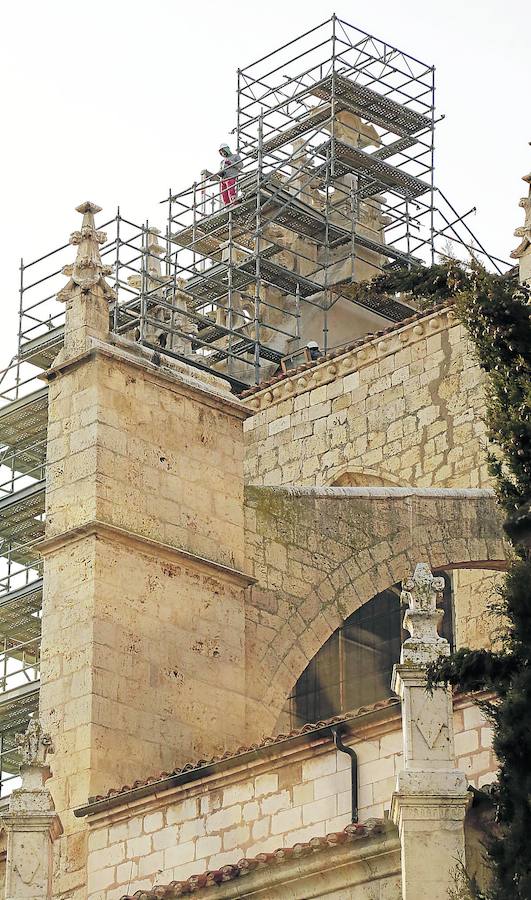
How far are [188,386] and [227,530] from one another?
113cm

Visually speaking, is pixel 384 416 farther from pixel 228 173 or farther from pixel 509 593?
pixel 509 593

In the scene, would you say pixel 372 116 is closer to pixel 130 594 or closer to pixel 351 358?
pixel 351 358

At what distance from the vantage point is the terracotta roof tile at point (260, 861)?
1260cm

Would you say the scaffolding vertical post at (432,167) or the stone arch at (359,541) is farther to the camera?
the scaffolding vertical post at (432,167)

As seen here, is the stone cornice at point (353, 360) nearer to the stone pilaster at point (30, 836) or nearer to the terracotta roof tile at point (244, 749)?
the terracotta roof tile at point (244, 749)

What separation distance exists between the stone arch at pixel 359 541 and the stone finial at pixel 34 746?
3.25 metres

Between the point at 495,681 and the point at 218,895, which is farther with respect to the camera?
the point at 218,895

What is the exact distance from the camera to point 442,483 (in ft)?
62.6

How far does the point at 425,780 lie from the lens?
1176cm

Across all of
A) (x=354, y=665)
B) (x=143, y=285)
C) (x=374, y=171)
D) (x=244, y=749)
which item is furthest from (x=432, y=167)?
(x=244, y=749)

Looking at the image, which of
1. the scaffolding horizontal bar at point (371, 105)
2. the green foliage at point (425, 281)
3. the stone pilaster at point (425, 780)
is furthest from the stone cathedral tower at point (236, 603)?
the scaffolding horizontal bar at point (371, 105)

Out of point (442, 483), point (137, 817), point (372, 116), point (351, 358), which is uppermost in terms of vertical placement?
point (372, 116)

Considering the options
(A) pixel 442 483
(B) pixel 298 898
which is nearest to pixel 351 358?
(A) pixel 442 483

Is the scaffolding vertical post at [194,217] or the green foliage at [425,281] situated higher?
the scaffolding vertical post at [194,217]
